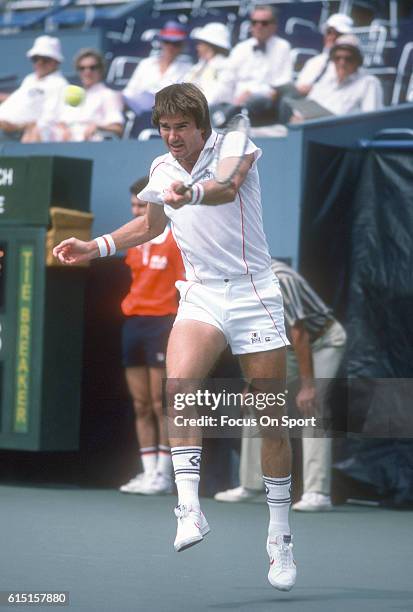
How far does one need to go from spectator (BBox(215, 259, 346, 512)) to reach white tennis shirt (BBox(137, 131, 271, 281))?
274 cm

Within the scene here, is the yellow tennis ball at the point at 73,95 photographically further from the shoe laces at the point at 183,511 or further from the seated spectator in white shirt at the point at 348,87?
the shoe laces at the point at 183,511

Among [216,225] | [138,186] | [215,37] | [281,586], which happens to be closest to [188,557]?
→ [281,586]

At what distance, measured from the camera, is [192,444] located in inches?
207

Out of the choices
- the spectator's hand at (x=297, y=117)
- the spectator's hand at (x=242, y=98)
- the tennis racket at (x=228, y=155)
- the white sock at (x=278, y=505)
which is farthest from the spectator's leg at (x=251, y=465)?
the tennis racket at (x=228, y=155)

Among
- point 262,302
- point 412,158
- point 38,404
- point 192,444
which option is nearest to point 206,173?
point 262,302

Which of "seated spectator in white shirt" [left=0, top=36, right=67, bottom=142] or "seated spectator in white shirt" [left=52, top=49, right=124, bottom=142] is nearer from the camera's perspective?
"seated spectator in white shirt" [left=52, top=49, right=124, bottom=142]

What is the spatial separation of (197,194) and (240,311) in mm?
708

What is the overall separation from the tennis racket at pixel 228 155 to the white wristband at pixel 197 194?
14cm

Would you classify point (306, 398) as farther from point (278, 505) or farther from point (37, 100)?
point (37, 100)

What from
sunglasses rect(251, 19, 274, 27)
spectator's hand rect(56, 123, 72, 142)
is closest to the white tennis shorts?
spectator's hand rect(56, 123, 72, 142)

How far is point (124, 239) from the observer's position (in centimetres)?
566

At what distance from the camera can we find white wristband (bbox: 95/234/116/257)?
5586mm

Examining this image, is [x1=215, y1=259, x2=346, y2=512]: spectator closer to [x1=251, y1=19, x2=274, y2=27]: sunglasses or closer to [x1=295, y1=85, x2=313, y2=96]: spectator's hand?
[x1=295, y1=85, x2=313, y2=96]: spectator's hand

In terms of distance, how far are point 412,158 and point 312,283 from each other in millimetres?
1108
